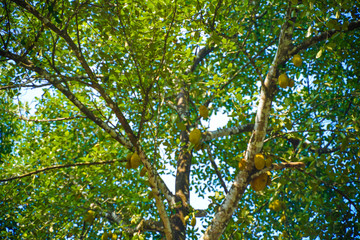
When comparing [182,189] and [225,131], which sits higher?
[225,131]

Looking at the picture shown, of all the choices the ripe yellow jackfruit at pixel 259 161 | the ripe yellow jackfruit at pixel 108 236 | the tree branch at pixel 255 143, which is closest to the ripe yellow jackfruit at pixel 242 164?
the tree branch at pixel 255 143

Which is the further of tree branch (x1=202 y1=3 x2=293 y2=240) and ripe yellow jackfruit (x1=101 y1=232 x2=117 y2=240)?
ripe yellow jackfruit (x1=101 y1=232 x2=117 y2=240)

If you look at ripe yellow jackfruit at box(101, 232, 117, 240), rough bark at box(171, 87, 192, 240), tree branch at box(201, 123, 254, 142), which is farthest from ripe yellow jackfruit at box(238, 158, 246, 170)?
ripe yellow jackfruit at box(101, 232, 117, 240)

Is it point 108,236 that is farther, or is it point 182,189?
point 182,189

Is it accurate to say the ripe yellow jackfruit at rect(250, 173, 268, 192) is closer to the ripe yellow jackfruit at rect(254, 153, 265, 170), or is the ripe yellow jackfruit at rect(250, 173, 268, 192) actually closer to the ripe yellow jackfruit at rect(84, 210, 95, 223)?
the ripe yellow jackfruit at rect(254, 153, 265, 170)

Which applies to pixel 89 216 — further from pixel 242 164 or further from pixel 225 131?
pixel 225 131

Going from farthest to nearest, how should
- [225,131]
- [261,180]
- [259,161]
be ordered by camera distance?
[225,131] → [261,180] → [259,161]

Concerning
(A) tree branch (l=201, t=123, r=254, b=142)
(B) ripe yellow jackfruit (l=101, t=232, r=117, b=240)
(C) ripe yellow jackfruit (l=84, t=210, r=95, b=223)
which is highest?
(A) tree branch (l=201, t=123, r=254, b=142)

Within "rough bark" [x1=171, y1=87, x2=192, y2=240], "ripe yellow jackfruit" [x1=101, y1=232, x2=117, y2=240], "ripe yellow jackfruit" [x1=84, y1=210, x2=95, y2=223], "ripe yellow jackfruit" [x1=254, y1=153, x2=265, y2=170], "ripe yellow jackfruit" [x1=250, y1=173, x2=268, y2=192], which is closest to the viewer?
"ripe yellow jackfruit" [x1=254, y1=153, x2=265, y2=170]

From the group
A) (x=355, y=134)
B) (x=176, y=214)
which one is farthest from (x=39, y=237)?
(x=355, y=134)

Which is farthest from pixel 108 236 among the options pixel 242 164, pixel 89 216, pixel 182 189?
pixel 242 164

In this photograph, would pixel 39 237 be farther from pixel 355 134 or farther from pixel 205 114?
pixel 355 134

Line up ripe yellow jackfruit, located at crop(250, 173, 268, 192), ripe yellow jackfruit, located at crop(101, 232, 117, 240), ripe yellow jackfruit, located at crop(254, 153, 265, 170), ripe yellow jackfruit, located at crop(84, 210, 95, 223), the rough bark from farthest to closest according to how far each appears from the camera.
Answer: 1. the rough bark
2. ripe yellow jackfruit, located at crop(84, 210, 95, 223)
3. ripe yellow jackfruit, located at crop(101, 232, 117, 240)
4. ripe yellow jackfruit, located at crop(250, 173, 268, 192)
5. ripe yellow jackfruit, located at crop(254, 153, 265, 170)

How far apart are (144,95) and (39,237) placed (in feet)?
7.46
